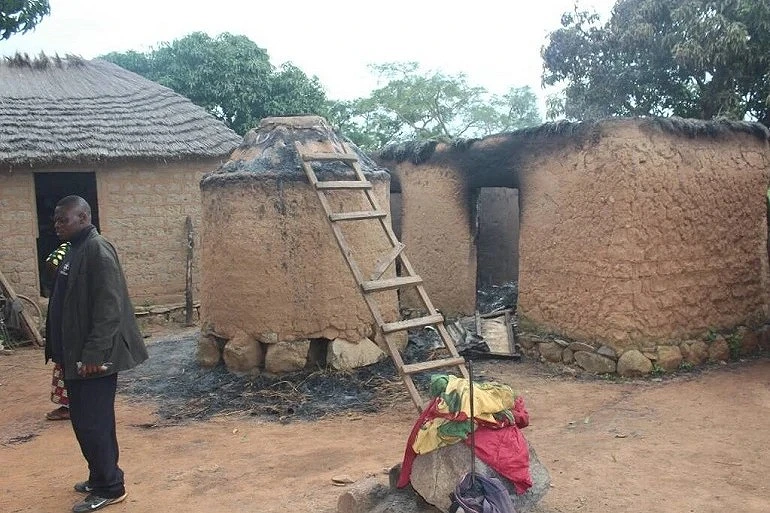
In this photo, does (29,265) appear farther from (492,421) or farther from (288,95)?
(492,421)

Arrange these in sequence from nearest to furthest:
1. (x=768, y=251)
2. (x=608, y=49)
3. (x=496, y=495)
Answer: (x=496, y=495), (x=768, y=251), (x=608, y=49)

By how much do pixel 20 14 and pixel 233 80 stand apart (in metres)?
4.46

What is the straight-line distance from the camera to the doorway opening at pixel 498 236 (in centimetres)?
987

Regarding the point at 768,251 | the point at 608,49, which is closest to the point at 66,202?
the point at 768,251

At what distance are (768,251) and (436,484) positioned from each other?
18.4 ft

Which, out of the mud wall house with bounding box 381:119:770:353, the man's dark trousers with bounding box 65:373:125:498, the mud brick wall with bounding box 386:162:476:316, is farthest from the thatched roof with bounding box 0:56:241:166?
the man's dark trousers with bounding box 65:373:125:498

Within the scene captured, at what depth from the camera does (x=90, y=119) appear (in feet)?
32.0

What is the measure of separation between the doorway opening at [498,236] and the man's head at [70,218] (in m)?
6.77

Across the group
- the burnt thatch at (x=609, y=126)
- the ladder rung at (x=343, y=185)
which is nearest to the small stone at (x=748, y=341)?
the burnt thatch at (x=609, y=126)

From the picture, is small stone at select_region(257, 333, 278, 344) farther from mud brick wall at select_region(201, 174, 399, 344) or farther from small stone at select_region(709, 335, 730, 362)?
small stone at select_region(709, 335, 730, 362)

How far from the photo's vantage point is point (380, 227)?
21.2 ft

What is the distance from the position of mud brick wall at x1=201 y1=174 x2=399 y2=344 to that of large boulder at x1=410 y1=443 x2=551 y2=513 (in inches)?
122

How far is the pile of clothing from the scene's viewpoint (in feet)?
9.72

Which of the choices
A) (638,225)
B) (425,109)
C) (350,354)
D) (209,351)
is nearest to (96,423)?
(350,354)
